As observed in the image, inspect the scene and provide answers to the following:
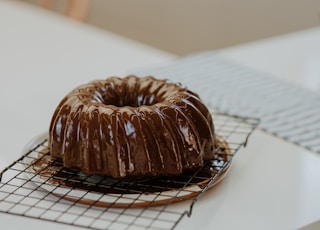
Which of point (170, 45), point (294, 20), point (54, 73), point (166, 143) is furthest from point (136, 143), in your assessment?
point (170, 45)

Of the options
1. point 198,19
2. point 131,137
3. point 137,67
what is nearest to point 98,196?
point 131,137

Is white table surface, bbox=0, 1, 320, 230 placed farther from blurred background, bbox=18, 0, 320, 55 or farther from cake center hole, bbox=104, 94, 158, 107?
blurred background, bbox=18, 0, 320, 55

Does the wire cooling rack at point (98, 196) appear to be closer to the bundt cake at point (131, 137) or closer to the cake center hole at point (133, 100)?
the bundt cake at point (131, 137)

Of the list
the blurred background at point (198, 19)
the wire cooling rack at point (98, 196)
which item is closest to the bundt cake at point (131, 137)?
the wire cooling rack at point (98, 196)

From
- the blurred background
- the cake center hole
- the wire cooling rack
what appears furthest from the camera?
the blurred background

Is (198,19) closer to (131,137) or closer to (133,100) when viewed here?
(133,100)

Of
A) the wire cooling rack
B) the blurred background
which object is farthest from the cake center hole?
the blurred background
